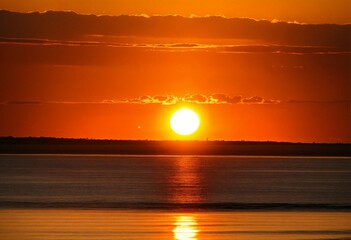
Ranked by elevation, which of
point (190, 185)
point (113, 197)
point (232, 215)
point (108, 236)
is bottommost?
point (108, 236)

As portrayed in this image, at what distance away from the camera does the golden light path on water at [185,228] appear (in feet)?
93.3

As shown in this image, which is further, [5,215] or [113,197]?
[113,197]

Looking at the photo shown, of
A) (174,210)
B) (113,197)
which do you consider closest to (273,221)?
(174,210)

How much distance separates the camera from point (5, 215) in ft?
114

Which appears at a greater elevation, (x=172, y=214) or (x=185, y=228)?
(x=172, y=214)

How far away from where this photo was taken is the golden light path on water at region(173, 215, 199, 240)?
28.4 metres

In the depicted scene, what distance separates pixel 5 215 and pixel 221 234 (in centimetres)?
832

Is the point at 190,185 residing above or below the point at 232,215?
above

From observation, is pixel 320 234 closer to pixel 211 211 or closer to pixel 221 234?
pixel 221 234

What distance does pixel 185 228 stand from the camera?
1206 inches

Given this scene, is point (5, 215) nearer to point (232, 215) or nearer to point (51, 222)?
point (51, 222)

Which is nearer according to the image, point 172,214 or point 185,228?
point 185,228

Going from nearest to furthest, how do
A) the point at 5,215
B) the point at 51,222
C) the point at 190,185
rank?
the point at 51,222, the point at 5,215, the point at 190,185

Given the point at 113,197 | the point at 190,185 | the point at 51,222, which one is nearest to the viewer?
the point at 51,222
